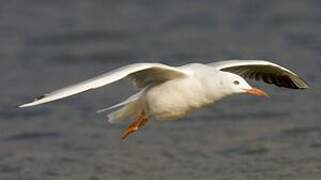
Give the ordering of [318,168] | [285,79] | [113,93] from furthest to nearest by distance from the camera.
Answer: [113,93] < [318,168] < [285,79]

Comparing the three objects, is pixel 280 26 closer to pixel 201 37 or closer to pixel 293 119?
pixel 201 37

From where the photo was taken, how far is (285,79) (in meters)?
9.92

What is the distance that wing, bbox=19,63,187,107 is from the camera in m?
8.18

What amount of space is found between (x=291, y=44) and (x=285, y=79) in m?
5.26

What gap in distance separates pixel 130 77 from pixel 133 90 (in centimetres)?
366

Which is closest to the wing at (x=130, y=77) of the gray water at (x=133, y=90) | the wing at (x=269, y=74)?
the wing at (x=269, y=74)

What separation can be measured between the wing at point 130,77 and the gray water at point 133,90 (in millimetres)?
1888

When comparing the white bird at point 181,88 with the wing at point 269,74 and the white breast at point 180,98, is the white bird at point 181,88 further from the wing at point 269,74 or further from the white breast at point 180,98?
the wing at point 269,74

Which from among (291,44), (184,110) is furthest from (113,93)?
(184,110)

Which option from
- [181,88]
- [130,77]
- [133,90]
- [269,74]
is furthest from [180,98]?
[133,90]

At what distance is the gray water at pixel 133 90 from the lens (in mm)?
11328

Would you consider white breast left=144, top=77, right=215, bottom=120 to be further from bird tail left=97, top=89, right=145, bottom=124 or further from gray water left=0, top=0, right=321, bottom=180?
gray water left=0, top=0, right=321, bottom=180

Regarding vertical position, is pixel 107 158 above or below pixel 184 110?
below

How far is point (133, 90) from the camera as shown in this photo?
13.0 meters
